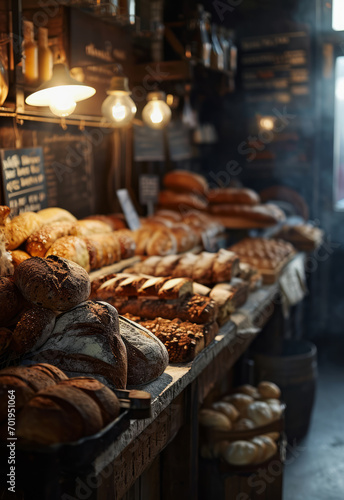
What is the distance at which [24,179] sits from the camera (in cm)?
314

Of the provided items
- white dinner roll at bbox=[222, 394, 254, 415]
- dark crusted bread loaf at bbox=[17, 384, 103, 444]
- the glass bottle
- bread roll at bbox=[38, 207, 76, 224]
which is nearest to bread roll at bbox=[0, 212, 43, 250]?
bread roll at bbox=[38, 207, 76, 224]

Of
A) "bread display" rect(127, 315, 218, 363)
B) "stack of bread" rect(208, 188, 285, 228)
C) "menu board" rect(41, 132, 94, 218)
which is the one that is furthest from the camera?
"stack of bread" rect(208, 188, 285, 228)

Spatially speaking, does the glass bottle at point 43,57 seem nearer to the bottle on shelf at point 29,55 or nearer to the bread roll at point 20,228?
the bottle on shelf at point 29,55

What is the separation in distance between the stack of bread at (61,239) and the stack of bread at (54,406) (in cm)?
87

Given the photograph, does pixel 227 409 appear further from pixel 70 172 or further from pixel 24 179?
pixel 70 172

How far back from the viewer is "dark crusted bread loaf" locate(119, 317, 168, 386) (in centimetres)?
207

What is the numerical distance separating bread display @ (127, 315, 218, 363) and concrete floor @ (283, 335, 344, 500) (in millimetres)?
1747

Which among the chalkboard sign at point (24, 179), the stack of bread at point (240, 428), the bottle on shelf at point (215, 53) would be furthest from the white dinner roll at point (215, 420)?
the bottle on shelf at point (215, 53)

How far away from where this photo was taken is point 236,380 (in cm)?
412

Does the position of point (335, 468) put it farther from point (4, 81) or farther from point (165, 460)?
point (4, 81)

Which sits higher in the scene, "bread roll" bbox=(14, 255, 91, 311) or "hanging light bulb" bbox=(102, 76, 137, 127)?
"hanging light bulb" bbox=(102, 76, 137, 127)

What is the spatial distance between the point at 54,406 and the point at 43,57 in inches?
95.0

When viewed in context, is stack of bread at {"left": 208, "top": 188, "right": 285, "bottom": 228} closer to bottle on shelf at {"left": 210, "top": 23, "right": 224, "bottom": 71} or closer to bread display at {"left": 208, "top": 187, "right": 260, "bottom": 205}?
bread display at {"left": 208, "top": 187, "right": 260, "bottom": 205}

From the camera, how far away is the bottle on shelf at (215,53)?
4891mm
